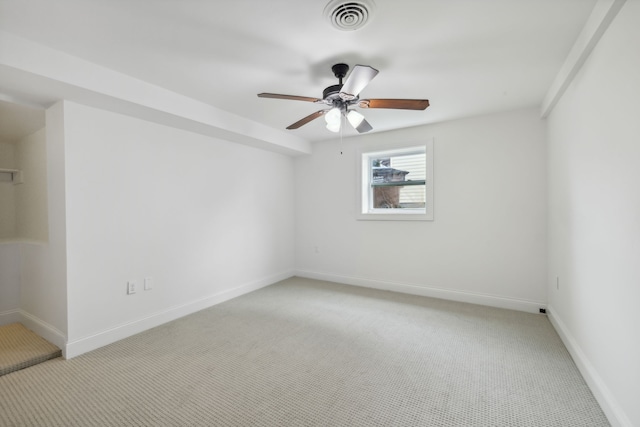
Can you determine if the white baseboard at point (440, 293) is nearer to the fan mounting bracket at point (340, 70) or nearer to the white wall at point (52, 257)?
the fan mounting bracket at point (340, 70)

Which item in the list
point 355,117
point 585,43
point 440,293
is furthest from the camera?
point 440,293

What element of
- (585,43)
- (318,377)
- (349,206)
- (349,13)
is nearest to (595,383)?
(318,377)

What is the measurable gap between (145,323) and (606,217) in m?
3.74

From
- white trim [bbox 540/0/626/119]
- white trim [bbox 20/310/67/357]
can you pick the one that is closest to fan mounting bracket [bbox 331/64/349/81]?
→ white trim [bbox 540/0/626/119]

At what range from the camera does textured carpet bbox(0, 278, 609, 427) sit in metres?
1.68

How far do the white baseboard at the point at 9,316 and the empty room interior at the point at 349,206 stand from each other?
0.05 feet

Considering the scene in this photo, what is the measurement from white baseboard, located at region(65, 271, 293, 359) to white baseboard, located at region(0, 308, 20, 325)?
1351 millimetres

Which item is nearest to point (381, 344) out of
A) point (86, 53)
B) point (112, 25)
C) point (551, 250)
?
point (551, 250)

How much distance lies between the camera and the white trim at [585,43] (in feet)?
4.92

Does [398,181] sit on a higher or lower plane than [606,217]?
higher

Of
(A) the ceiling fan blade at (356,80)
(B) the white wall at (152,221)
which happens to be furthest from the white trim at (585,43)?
(B) the white wall at (152,221)

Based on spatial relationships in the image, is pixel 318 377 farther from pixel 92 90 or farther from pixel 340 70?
pixel 92 90

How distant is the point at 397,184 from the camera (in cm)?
423

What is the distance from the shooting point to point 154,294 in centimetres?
298
